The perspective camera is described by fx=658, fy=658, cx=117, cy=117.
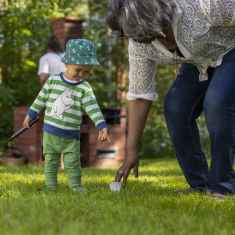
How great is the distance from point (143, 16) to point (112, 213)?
1.00 meters

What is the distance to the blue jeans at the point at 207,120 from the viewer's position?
12.9 feet

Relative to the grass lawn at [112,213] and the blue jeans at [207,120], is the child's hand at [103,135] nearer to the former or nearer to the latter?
the grass lawn at [112,213]

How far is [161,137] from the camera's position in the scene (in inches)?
465

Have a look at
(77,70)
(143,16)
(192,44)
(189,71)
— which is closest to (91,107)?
(77,70)

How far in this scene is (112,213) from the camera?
126 inches

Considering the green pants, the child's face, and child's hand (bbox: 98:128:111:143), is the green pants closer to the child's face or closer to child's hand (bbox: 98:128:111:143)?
child's hand (bbox: 98:128:111:143)

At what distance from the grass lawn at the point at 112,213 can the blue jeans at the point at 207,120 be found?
0.26 meters

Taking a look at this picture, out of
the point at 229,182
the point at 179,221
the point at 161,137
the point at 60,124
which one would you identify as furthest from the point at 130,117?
the point at 161,137

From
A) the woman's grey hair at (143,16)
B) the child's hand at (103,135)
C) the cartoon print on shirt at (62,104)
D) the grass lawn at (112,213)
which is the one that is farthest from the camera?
the cartoon print on shirt at (62,104)

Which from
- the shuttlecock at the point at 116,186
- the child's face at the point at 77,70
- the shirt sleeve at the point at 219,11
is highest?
the shirt sleeve at the point at 219,11

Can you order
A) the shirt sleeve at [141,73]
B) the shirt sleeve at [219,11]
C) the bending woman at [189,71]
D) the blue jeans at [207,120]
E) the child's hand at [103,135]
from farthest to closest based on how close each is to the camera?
the child's hand at [103,135]
the shirt sleeve at [141,73]
the blue jeans at [207,120]
the shirt sleeve at [219,11]
the bending woman at [189,71]

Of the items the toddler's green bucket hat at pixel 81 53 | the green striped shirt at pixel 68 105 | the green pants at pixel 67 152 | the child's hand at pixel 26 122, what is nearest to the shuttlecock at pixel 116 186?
the green pants at pixel 67 152

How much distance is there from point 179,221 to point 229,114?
1135mm

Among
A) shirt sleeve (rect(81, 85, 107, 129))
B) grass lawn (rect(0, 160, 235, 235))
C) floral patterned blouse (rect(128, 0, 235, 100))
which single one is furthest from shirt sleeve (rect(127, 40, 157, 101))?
grass lawn (rect(0, 160, 235, 235))
